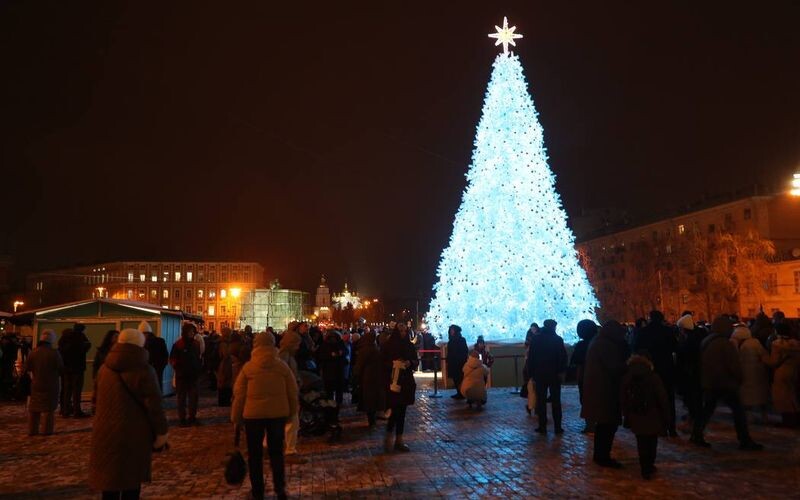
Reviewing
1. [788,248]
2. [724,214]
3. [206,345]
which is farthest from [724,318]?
[724,214]

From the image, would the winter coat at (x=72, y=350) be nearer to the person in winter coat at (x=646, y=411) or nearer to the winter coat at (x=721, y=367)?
the person in winter coat at (x=646, y=411)

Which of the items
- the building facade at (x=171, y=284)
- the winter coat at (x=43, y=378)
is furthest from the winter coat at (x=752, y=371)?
the building facade at (x=171, y=284)

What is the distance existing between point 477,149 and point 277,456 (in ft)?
61.2

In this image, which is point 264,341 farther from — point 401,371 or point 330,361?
point 330,361

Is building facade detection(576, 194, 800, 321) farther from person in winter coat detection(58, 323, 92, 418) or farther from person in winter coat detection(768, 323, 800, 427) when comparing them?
person in winter coat detection(58, 323, 92, 418)

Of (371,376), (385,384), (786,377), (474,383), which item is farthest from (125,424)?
(786,377)

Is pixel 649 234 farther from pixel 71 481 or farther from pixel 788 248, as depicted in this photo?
pixel 71 481

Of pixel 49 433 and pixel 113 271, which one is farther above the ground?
pixel 113 271

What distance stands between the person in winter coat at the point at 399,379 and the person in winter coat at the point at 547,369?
2.42m

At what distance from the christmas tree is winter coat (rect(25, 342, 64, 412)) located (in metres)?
14.7

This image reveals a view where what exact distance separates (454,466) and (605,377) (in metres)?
2.32

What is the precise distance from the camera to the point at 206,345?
2411cm

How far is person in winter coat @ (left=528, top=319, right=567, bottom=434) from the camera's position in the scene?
11.8m

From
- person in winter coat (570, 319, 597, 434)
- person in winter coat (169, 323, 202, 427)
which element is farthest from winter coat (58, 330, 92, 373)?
person in winter coat (570, 319, 597, 434)
